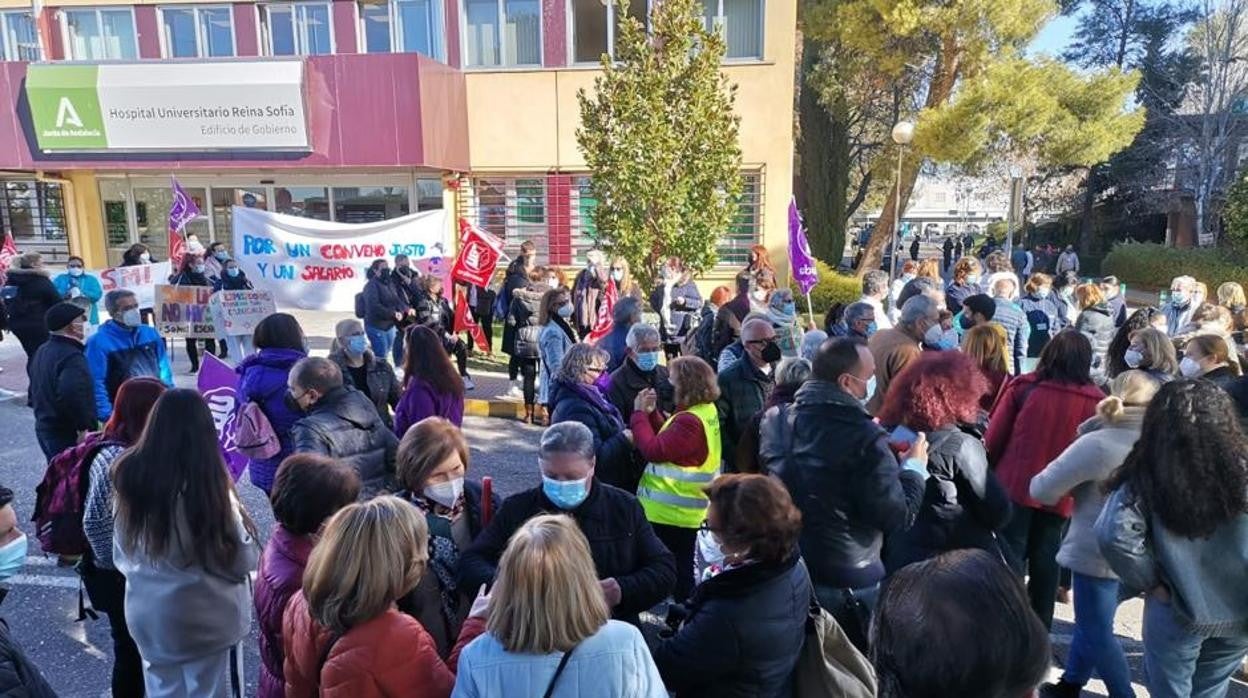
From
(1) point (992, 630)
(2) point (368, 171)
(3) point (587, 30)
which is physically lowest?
(1) point (992, 630)

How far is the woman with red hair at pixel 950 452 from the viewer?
11.3 feet

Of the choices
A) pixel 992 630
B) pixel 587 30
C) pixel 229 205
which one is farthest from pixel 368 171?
pixel 992 630

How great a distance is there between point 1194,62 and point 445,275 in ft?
104

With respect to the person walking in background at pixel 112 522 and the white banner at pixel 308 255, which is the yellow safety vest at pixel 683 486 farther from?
the white banner at pixel 308 255

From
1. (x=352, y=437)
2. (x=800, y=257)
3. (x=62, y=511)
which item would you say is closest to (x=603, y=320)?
(x=800, y=257)

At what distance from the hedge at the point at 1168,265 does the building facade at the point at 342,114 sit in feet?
48.8

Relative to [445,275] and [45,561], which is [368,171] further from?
[45,561]

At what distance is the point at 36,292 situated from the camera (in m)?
8.45

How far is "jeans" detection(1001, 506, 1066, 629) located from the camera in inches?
168

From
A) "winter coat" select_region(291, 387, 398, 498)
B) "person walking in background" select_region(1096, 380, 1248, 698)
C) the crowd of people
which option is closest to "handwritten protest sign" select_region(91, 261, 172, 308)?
the crowd of people

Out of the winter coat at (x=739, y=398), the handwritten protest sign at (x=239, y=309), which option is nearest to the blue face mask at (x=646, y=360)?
the winter coat at (x=739, y=398)

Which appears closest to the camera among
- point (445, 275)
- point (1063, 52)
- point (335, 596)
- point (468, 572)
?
point (335, 596)

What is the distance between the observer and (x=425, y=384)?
4.81m

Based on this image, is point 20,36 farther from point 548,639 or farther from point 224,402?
point 548,639
